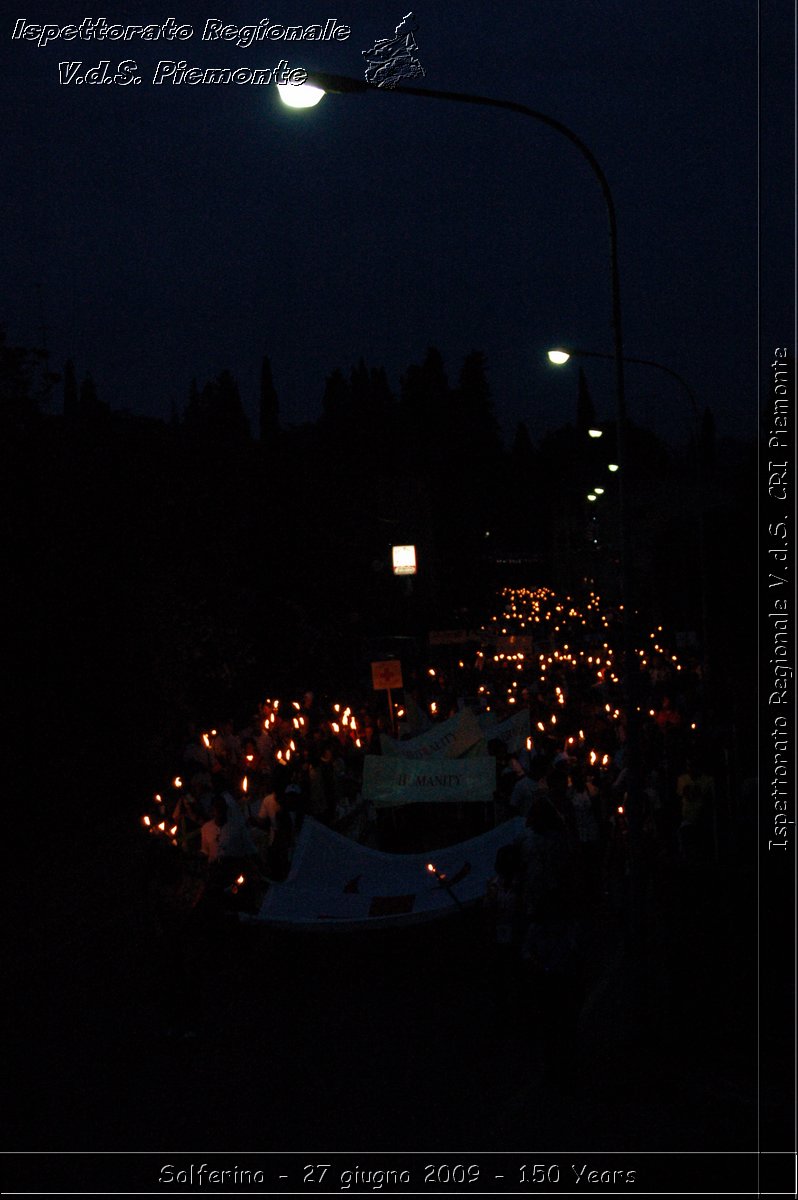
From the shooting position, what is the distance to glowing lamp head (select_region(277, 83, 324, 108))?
8.91 meters

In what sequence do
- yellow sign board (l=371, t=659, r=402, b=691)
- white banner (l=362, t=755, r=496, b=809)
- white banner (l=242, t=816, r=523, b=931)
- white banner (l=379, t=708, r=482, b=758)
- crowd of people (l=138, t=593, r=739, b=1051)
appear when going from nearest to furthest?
crowd of people (l=138, t=593, r=739, b=1051) → white banner (l=242, t=816, r=523, b=931) → white banner (l=362, t=755, r=496, b=809) → white banner (l=379, t=708, r=482, b=758) → yellow sign board (l=371, t=659, r=402, b=691)

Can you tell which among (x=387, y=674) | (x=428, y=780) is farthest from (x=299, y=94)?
(x=387, y=674)

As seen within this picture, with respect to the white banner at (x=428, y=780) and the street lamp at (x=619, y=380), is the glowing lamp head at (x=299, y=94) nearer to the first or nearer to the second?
the street lamp at (x=619, y=380)

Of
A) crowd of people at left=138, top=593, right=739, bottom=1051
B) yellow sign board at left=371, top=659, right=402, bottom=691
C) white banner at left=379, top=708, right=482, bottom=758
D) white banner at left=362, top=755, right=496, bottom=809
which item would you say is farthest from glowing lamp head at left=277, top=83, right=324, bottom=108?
yellow sign board at left=371, top=659, right=402, bottom=691

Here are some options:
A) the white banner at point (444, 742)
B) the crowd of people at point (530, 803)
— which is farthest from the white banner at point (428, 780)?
the white banner at point (444, 742)

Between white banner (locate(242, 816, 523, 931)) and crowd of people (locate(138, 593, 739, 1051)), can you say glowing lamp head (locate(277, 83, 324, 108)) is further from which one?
white banner (locate(242, 816, 523, 931))

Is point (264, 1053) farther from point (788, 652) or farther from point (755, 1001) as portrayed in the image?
point (788, 652)

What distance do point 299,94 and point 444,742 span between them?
9.80m

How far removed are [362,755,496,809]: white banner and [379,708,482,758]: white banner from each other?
804 millimetres

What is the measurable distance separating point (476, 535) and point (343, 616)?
2986 cm

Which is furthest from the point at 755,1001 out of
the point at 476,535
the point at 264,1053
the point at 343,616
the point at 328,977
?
the point at 476,535

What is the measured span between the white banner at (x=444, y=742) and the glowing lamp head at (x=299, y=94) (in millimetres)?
Result: 9254

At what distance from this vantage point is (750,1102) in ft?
28.2

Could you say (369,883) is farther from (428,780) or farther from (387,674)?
(387,674)
